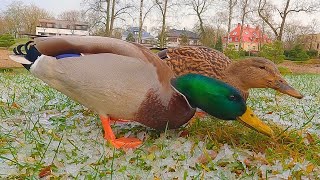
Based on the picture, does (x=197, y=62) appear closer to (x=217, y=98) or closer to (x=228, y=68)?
(x=228, y=68)

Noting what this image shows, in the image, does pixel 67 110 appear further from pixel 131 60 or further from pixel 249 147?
pixel 249 147

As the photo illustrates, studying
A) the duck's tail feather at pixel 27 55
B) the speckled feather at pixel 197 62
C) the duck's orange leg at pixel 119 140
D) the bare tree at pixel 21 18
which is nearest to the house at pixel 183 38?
the bare tree at pixel 21 18

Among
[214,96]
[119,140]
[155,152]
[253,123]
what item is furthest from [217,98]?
[119,140]

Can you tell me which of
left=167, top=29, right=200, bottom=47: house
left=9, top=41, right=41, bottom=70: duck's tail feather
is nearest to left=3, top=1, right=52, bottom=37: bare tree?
left=167, top=29, right=200, bottom=47: house

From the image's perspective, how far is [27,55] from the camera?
5.97ft

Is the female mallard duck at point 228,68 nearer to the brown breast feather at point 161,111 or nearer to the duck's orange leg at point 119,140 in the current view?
the brown breast feather at point 161,111

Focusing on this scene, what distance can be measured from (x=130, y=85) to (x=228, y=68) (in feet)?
2.75

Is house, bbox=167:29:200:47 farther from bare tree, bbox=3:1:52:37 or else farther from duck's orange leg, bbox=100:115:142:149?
duck's orange leg, bbox=100:115:142:149

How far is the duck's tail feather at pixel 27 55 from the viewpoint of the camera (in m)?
1.76

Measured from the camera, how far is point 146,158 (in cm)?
148

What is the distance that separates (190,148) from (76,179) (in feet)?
1.96

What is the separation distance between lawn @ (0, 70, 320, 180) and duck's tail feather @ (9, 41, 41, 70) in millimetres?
365

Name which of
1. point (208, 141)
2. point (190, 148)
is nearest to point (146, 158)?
point (190, 148)

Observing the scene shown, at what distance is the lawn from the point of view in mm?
1338
